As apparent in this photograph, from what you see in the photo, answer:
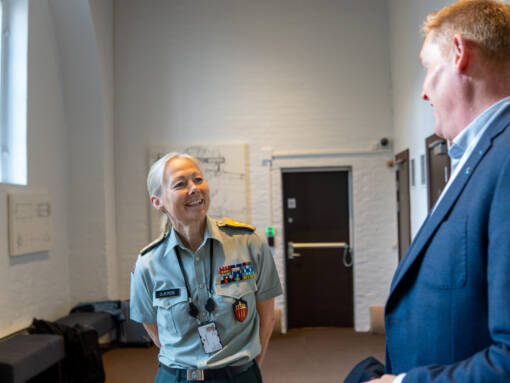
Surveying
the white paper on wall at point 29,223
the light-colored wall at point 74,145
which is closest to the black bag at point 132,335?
the light-colored wall at point 74,145

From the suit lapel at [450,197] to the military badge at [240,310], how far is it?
0.85 meters

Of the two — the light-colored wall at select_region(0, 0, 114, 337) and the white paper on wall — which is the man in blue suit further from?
the light-colored wall at select_region(0, 0, 114, 337)

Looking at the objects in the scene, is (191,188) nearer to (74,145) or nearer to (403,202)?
(403,202)

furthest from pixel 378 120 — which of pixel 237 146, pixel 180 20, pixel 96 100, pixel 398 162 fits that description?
pixel 96 100

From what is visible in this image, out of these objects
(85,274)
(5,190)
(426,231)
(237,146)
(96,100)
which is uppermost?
(96,100)

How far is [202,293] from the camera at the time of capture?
1657 millimetres

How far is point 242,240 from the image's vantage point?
1777 mm

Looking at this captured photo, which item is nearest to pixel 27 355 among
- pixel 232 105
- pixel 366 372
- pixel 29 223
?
pixel 29 223

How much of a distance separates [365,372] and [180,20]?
19.2 feet

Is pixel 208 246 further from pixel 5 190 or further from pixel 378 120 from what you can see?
pixel 378 120

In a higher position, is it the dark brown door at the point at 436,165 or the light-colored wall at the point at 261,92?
the light-colored wall at the point at 261,92

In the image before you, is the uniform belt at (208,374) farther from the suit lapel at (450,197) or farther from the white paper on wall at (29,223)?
the white paper on wall at (29,223)

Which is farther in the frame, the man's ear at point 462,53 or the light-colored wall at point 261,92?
the light-colored wall at point 261,92

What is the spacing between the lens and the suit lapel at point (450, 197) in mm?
798
